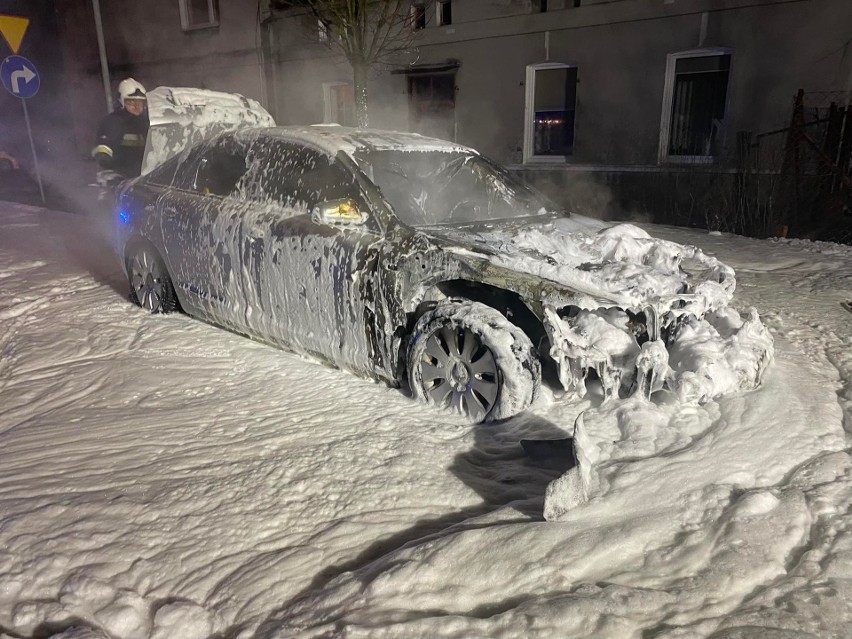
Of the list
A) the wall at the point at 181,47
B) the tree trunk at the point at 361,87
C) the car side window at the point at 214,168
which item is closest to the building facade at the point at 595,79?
the wall at the point at 181,47

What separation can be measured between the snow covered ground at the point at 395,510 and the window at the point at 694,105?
7.06 meters

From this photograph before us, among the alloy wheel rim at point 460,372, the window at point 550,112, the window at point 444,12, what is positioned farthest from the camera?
the window at point 444,12

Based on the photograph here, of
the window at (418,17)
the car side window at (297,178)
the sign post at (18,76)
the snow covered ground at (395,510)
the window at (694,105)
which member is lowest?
the snow covered ground at (395,510)

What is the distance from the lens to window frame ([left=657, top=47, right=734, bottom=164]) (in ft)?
32.2

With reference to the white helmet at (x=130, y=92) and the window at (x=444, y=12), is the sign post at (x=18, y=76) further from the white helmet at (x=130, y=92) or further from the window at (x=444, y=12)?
the window at (x=444, y=12)

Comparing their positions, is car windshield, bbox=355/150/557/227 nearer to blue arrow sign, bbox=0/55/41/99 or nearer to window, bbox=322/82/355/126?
blue arrow sign, bbox=0/55/41/99

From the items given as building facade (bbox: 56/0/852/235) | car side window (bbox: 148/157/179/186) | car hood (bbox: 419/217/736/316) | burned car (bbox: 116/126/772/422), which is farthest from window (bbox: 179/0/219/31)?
car hood (bbox: 419/217/736/316)

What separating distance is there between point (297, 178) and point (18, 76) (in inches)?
426

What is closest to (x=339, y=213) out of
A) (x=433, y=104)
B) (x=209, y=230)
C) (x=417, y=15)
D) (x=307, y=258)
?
(x=307, y=258)

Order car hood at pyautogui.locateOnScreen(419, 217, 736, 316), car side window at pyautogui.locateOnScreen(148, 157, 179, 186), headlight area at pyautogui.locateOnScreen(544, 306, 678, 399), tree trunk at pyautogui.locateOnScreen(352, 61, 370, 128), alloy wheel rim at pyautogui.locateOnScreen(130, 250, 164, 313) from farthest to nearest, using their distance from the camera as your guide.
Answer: tree trunk at pyautogui.locateOnScreen(352, 61, 370, 128) < alloy wheel rim at pyautogui.locateOnScreen(130, 250, 164, 313) < car side window at pyautogui.locateOnScreen(148, 157, 179, 186) < car hood at pyautogui.locateOnScreen(419, 217, 736, 316) < headlight area at pyautogui.locateOnScreen(544, 306, 678, 399)

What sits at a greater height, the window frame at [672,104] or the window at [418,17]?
the window at [418,17]

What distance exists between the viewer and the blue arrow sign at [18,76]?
37.4 ft

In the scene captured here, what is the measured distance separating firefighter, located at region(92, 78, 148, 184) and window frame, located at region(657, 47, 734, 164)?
8295 mm

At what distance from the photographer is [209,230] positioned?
4473mm
